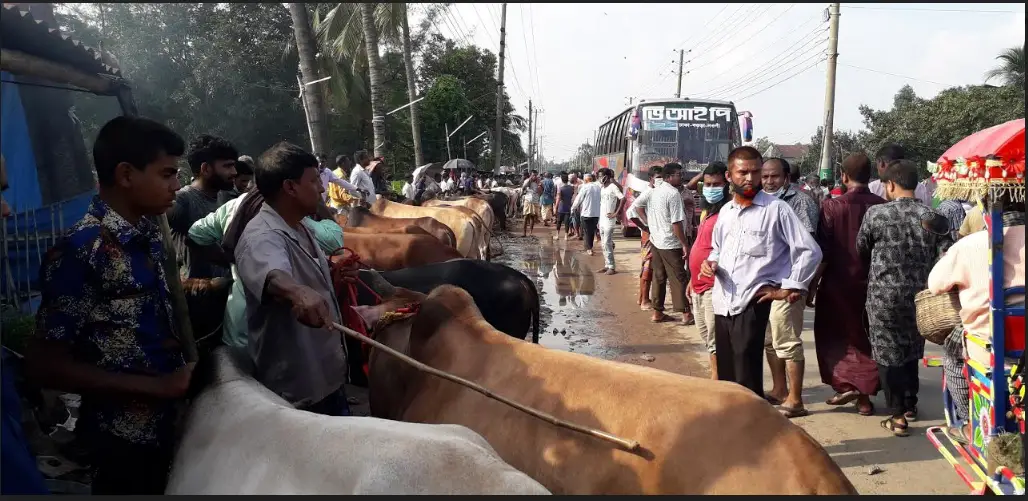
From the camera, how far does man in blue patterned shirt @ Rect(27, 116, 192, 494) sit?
183 cm

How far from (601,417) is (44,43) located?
3138mm

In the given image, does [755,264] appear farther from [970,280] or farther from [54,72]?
[54,72]

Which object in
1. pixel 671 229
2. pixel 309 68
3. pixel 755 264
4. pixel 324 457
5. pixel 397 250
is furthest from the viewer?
pixel 309 68

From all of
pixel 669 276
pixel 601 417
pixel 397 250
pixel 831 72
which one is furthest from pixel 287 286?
pixel 831 72

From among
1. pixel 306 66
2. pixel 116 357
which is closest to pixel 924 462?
pixel 116 357

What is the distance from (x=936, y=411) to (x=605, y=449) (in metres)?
3.89

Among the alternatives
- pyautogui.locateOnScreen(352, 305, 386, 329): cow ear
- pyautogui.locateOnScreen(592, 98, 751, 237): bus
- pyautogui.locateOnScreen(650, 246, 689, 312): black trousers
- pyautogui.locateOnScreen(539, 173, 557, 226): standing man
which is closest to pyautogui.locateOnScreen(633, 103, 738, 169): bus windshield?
pyautogui.locateOnScreen(592, 98, 751, 237): bus

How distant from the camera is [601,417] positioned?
93.8 inches

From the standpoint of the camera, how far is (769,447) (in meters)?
2.09

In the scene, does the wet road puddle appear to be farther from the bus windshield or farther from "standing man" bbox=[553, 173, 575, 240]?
the bus windshield

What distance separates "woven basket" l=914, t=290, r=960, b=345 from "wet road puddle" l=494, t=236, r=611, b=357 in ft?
11.7

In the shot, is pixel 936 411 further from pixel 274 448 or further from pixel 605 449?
pixel 274 448

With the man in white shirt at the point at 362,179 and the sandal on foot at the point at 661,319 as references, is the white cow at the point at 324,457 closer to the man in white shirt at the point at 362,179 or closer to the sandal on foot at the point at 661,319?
the sandal on foot at the point at 661,319

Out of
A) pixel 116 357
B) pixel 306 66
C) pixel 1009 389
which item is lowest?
pixel 1009 389
